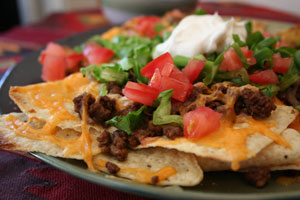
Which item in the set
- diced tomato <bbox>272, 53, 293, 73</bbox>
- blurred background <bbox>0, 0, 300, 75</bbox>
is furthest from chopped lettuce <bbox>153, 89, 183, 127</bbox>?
blurred background <bbox>0, 0, 300, 75</bbox>

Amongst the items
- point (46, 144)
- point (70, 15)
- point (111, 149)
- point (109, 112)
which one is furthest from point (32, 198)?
point (70, 15)

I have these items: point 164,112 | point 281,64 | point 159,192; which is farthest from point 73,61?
point 159,192

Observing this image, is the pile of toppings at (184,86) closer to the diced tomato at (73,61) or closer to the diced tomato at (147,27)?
the diced tomato at (73,61)

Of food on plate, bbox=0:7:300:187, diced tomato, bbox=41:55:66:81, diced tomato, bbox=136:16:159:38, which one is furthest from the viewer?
diced tomato, bbox=136:16:159:38

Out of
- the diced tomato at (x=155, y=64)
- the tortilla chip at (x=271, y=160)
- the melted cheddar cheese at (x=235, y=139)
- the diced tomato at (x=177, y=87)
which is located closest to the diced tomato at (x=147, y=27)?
the diced tomato at (x=155, y=64)

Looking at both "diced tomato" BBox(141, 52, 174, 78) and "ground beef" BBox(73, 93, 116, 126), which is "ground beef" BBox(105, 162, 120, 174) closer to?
"ground beef" BBox(73, 93, 116, 126)

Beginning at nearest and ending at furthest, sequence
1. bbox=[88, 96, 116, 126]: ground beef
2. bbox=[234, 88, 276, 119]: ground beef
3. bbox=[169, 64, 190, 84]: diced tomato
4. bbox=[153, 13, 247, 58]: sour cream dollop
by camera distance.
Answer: bbox=[234, 88, 276, 119]: ground beef → bbox=[88, 96, 116, 126]: ground beef → bbox=[169, 64, 190, 84]: diced tomato → bbox=[153, 13, 247, 58]: sour cream dollop

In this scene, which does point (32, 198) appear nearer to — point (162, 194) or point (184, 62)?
point (162, 194)
